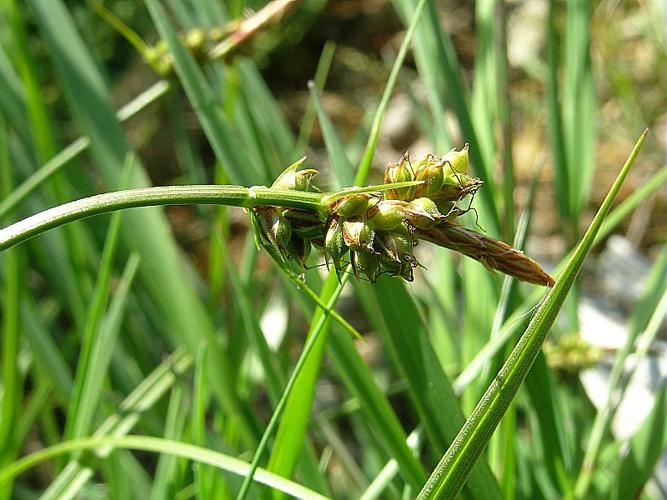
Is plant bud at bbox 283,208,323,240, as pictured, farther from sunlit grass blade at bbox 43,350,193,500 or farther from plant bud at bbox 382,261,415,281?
sunlit grass blade at bbox 43,350,193,500

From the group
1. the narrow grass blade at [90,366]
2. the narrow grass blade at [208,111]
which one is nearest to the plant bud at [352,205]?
the narrow grass blade at [208,111]

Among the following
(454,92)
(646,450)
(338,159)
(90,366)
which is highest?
(454,92)

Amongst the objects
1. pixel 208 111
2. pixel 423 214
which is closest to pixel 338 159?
pixel 208 111

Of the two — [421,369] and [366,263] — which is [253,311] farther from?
[366,263]

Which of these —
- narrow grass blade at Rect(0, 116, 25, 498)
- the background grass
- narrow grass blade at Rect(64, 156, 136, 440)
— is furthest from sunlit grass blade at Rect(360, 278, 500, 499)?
narrow grass blade at Rect(0, 116, 25, 498)

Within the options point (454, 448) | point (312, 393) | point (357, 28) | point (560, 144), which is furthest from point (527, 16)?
point (454, 448)
